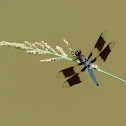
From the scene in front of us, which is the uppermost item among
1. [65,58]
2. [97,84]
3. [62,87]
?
[65,58]

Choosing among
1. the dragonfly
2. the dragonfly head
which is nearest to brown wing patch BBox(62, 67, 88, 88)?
the dragonfly

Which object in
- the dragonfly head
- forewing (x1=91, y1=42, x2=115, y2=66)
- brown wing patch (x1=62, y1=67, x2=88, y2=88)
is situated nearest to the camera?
the dragonfly head

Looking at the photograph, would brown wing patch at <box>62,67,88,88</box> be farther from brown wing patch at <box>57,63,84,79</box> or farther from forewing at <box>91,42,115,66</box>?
forewing at <box>91,42,115,66</box>

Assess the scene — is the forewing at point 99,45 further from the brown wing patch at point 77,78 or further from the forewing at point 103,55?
the brown wing patch at point 77,78

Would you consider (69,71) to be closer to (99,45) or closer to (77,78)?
(77,78)

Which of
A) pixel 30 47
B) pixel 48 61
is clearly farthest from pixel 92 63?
pixel 30 47

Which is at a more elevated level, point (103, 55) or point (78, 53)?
point (78, 53)

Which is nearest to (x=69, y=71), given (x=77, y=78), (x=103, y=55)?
(x=77, y=78)

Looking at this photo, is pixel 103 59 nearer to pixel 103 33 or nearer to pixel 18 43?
pixel 103 33
